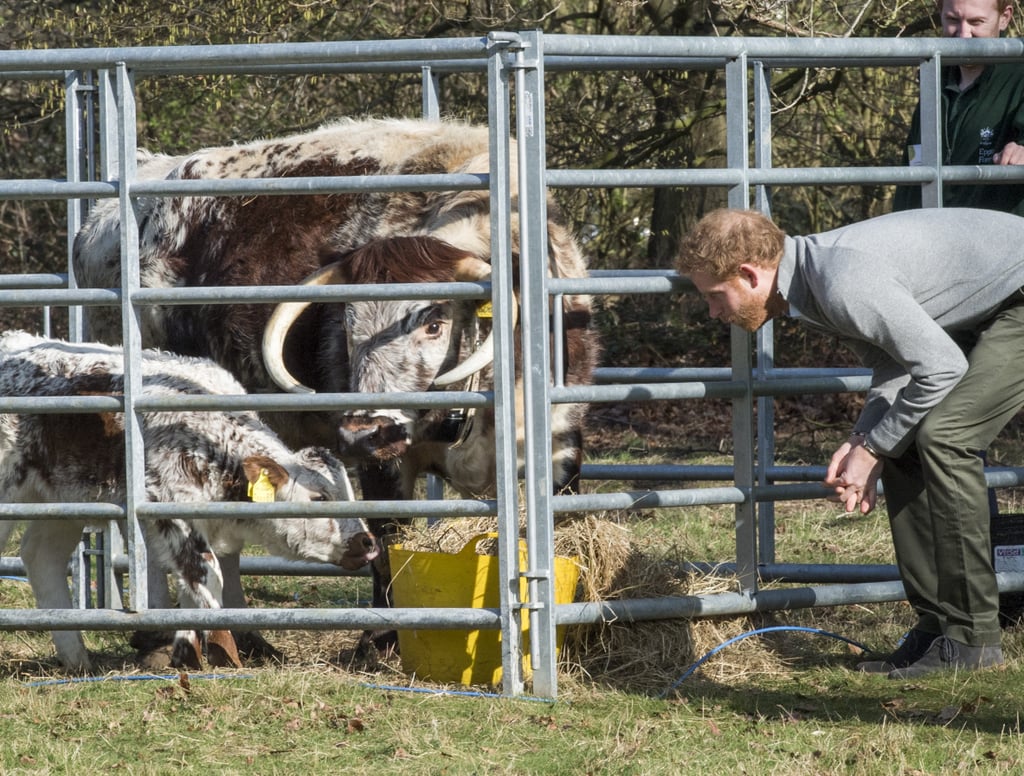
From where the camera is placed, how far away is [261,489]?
520 cm

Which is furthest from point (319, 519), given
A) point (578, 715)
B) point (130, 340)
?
point (578, 715)

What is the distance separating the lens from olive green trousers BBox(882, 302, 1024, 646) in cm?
446

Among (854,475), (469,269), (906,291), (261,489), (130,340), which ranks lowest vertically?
(261,489)

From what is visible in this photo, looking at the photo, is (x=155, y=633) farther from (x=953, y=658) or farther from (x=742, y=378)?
(x=953, y=658)

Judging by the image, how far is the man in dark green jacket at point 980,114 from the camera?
5508mm

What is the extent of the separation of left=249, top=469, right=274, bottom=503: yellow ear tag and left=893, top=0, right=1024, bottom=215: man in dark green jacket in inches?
110

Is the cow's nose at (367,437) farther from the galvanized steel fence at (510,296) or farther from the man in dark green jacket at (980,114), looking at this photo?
the man in dark green jacket at (980,114)

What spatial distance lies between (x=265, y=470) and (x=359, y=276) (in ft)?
3.13

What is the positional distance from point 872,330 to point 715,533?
439cm

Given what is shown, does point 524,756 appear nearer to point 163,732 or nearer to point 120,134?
point 163,732

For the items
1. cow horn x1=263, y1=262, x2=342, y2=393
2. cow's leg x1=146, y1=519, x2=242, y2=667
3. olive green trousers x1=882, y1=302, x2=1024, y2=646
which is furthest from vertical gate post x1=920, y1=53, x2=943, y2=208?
cow's leg x1=146, y1=519, x2=242, y2=667

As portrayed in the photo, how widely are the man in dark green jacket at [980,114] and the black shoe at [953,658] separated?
1.85m

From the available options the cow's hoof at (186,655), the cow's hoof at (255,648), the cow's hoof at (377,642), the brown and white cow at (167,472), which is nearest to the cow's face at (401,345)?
the brown and white cow at (167,472)

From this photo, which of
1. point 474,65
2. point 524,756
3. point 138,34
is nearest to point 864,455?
point 524,756
